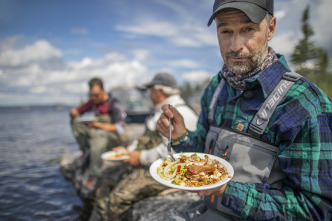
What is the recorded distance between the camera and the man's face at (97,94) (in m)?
6.95

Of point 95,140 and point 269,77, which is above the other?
point 269,77

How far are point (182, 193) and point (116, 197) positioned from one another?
1.27m

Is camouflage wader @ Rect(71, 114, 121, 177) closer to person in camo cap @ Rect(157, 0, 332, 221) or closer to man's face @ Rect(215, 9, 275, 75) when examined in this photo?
person in camo cap @ Rect(157, 0, 332, 221)

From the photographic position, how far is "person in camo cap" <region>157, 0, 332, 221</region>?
1.39 meters

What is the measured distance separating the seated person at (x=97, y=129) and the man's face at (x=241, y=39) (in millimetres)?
5906

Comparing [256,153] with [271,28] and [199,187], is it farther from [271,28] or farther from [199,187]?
[271,28]

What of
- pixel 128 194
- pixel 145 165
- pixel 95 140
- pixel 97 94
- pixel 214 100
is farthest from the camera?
pixel 97 94

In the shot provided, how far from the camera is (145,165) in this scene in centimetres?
416

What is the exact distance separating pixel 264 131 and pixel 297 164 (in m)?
0.33

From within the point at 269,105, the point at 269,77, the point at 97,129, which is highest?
the point at 269,77

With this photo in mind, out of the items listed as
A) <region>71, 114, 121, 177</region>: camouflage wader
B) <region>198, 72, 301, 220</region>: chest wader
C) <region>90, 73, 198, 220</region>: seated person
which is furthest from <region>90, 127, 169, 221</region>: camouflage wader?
<region>71, 114, 121, 177</region>: camouflage wader

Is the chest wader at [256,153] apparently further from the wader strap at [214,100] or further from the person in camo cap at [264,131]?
the wader strap at [214,100]

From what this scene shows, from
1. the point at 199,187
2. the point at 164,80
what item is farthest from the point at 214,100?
the point at 164,80

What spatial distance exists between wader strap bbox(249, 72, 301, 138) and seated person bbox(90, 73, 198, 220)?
2.38 m
